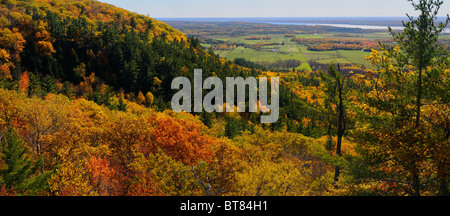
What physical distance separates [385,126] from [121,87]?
294 ft

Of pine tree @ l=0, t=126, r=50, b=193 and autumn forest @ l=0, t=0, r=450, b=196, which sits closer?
autumn forest @ l=0, t=0, r=450, b=196

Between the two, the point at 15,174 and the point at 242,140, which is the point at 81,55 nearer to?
the point at 242,140

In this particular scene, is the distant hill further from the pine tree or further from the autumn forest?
the pine tree

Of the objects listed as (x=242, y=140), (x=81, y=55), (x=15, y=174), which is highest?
(x=81, y=55)

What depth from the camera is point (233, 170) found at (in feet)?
108

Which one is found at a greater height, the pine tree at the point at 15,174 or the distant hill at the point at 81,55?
the distant hill at the point at 81,55

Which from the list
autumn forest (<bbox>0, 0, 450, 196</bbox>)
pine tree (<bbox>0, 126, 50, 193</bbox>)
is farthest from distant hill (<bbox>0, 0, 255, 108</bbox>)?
pine tree (<bbox>0, 126, 50, 193</bbox>)

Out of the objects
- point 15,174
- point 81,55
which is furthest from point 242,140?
point 81,55

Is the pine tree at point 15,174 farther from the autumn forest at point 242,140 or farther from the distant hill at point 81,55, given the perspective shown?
the distant hill at point 81,55

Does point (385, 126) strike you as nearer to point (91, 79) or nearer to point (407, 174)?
point (407, 174)

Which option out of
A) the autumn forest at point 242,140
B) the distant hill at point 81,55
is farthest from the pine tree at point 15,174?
the distant hill at point 81,55
